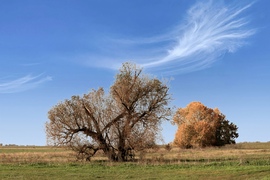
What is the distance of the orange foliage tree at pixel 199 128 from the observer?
8331 centimetres

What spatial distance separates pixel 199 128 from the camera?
83438 millimetres

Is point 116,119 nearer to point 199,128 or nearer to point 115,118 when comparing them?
point 115,118

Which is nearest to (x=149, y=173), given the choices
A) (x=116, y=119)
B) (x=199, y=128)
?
(x=116, y=119)

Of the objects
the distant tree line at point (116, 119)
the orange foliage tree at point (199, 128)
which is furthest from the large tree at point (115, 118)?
the orange foliage tree at point (199, 128)

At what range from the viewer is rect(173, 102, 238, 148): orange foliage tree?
83312mm

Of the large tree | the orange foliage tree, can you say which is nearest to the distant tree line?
the large tree

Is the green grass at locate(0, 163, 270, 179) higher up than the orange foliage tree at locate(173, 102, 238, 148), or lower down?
lower down

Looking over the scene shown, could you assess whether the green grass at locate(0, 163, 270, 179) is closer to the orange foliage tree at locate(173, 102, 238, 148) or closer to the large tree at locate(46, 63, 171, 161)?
the large tree at locate(46, 63, 171, 161)

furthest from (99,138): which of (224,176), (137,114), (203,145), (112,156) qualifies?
(203,145)

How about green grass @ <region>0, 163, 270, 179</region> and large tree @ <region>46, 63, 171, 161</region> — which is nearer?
green grass @ <region>0, 163, 270, 179</region>

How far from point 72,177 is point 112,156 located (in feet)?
54.4

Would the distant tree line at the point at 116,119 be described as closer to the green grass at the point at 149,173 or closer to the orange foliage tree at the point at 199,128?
the green grass at the point at 149,173

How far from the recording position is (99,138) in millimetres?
44094

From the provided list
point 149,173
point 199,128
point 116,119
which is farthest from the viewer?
point 199,128
